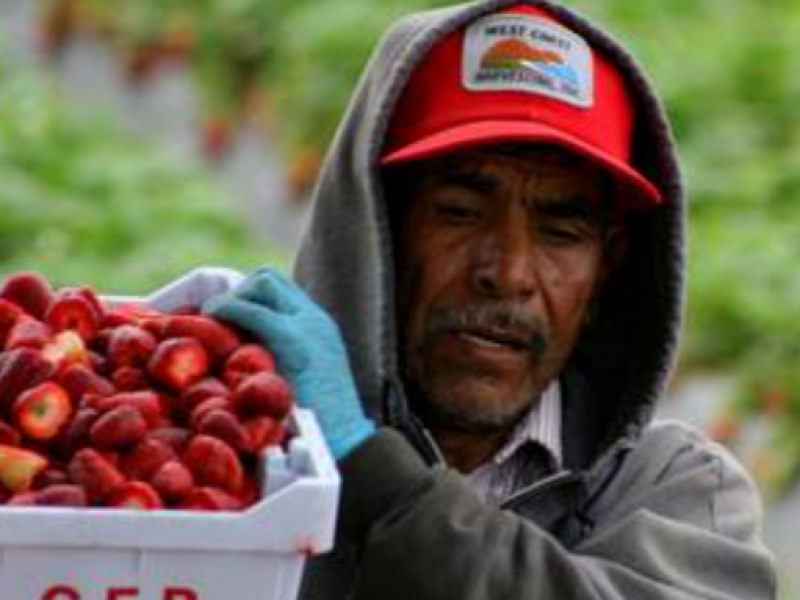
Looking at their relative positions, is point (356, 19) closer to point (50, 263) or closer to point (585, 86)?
point (50, 263)

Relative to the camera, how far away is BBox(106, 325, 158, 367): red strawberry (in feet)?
8.05

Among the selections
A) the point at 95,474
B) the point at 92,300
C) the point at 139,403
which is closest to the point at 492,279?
the point at 92,300

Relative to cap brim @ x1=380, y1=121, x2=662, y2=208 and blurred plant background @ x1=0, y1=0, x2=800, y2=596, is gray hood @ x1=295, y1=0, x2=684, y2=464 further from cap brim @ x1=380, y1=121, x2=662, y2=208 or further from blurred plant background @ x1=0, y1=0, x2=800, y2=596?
blurred plant background @ x1=0, y1=0, x2=800, y2=596

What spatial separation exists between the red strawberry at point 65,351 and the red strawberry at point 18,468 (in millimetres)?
135

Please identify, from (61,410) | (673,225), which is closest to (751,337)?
(673,225)

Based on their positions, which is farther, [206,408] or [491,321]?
[491,321]

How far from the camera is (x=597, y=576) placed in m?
2.73

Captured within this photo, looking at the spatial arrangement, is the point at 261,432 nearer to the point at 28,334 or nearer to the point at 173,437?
the point at 173,437

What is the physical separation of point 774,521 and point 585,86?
4383mm

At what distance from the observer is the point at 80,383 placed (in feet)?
7.81

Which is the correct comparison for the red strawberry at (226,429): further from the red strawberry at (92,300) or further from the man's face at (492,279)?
the man's face at (492,279)

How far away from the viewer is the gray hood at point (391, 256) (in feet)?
9.46

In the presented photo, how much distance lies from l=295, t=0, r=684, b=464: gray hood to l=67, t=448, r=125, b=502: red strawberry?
25.3 inches

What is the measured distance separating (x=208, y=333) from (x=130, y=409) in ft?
0.57
